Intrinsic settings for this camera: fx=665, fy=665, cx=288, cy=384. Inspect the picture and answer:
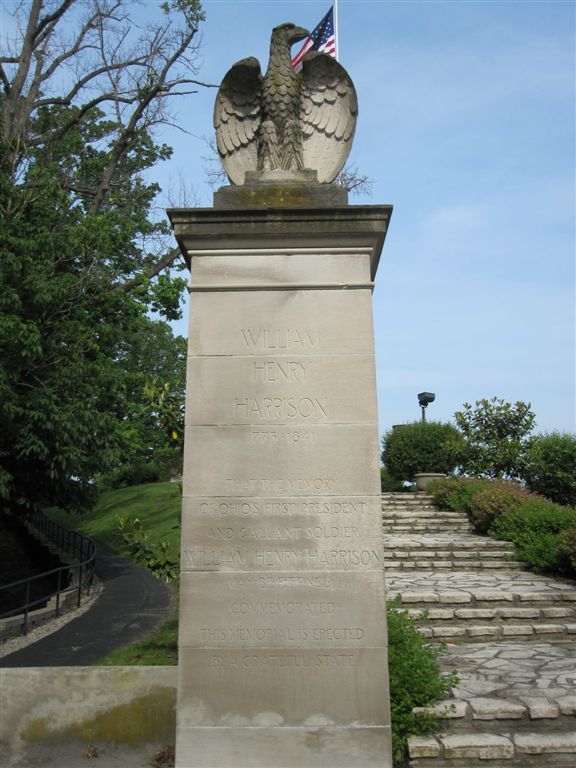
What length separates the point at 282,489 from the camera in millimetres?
4160

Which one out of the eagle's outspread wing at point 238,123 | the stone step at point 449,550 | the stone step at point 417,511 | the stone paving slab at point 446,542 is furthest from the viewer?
the stone step at point 417,511

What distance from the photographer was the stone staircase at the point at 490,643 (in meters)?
4.61

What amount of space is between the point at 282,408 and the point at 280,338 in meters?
0.47

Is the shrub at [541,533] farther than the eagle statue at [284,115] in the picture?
Yes

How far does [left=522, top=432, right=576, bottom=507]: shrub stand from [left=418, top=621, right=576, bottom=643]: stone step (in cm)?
1328

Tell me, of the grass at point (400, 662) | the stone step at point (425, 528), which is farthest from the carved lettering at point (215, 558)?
the stone step at point (425, 528)

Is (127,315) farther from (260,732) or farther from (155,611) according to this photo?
(260,732)

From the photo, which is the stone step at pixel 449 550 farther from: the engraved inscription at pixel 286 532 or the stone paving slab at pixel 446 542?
the engraved inscription at pixel 286 532

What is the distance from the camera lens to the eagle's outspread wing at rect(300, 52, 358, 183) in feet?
16.5

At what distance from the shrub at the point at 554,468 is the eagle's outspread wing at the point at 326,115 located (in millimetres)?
17777

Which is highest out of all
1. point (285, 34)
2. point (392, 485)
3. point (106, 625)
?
point (285, 34)

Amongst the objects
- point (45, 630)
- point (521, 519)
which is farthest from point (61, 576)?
point (521, 519)

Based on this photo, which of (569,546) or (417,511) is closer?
Result: (569,546)

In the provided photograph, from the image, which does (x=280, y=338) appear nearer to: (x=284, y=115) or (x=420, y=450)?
(x=284, y=115)
